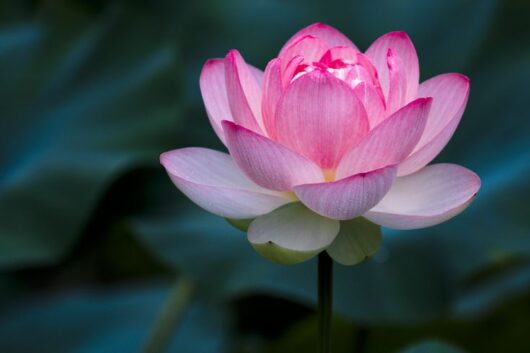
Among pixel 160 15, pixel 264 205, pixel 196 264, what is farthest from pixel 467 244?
pixel 160 15

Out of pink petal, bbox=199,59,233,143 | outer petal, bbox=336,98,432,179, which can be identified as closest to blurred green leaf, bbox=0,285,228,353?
pink petal, bbox=199,59,233,143

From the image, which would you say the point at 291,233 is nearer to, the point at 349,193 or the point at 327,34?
the point at 349,193

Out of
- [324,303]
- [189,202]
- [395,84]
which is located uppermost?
[395,84]

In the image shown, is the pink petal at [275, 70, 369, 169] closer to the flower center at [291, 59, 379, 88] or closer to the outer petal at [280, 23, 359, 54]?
A: the flower center at [291, 59, 379, 88]

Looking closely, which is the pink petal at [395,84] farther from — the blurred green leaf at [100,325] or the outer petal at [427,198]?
the blurred green leaf at [100,325]

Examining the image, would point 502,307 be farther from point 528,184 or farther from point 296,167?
point 296,167

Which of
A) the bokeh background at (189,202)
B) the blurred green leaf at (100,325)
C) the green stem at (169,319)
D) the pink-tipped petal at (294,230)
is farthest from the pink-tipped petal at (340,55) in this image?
the blurred green leaf at (100,325)

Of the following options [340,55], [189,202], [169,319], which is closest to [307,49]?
[340,55]
